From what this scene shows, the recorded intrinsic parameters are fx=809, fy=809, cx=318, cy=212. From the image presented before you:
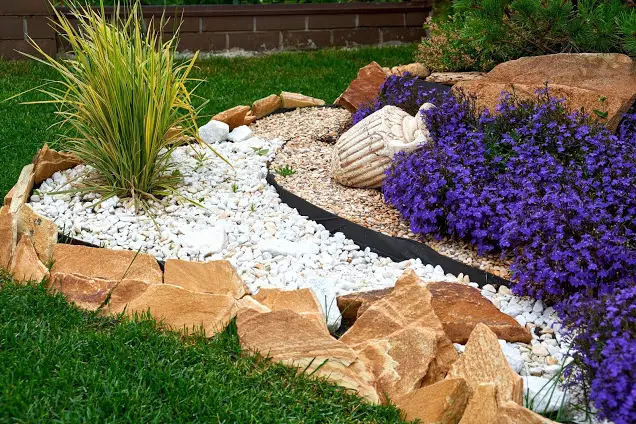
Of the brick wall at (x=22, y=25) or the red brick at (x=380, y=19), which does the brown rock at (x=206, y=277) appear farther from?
the red brick at (x=380, y=19)

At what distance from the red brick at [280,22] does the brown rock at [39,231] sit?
559 cm

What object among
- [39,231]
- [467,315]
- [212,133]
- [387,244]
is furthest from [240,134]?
[467,315]

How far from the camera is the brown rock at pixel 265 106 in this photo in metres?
5.91

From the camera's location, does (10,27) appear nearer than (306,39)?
Yes

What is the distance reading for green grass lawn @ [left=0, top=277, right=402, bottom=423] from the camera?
8.27ft

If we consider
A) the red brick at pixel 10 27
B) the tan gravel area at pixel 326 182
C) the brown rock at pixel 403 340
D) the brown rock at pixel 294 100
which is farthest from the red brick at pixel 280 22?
the brown rock at pixel 403 340

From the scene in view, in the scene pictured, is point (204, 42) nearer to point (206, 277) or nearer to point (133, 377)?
point (206, 277)

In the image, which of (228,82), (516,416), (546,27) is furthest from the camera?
(228,82)

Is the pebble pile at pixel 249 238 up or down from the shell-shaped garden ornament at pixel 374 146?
down

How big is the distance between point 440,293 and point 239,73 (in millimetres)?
5203

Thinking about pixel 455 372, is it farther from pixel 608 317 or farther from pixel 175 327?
pixel 175 327

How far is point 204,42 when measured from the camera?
29.3ft

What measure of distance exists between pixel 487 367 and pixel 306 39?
7069 mm

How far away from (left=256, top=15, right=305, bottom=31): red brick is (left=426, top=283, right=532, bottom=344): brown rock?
6.27 metres
